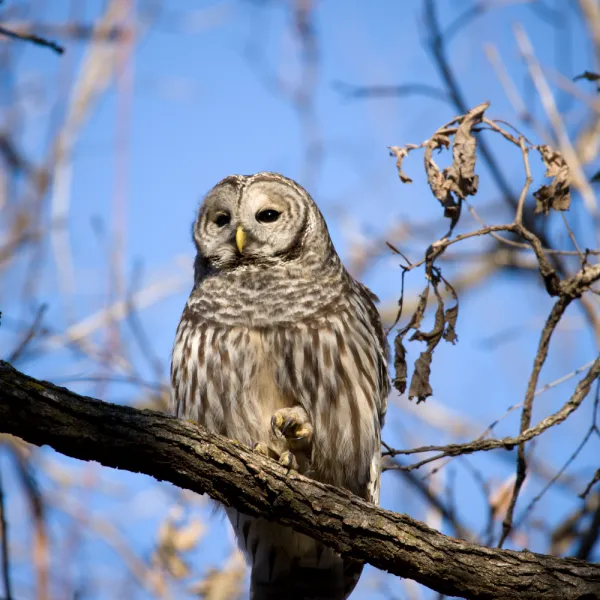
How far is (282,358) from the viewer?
3.69 meters

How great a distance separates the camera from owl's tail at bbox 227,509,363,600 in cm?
403

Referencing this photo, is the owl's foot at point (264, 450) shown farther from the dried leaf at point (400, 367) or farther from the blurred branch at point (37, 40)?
the blurred branch at point (37, 40)

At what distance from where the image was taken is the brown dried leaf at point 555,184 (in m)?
3.36

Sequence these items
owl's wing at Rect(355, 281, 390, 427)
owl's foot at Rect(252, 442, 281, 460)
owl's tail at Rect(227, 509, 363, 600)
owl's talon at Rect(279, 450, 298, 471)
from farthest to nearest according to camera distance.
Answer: owl's wing at Rect(355, 281, 390, 427), owl's tail at Rect(227, 509, 363, 600), owl's foot at Rect(252, 442, 281, 460), owl's talon at Rect(279, 450, 298, 471)

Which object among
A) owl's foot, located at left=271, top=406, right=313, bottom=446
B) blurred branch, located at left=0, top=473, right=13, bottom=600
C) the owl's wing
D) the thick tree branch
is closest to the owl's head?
the owl's wing

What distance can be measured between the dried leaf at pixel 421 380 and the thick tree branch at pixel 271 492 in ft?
1.82

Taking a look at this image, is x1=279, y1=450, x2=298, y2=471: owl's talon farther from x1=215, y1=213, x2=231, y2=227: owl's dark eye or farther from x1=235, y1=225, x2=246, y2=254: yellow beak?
x1=215, y1=213, x2=231, y2=227: owl's dark eye

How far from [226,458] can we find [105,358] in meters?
2.72

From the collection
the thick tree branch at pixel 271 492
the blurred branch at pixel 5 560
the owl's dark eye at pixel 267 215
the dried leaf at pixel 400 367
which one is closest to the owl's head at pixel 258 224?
the owl's dark eye at pixel 267 215

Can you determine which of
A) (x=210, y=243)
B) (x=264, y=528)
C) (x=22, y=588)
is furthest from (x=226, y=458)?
(x=22, y=588)

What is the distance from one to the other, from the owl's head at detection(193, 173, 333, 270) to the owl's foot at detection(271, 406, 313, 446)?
838 millimetres

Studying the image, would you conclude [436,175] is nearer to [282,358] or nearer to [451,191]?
[451,191]

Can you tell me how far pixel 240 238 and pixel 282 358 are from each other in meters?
0.74

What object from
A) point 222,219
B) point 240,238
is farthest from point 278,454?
point 222,219
